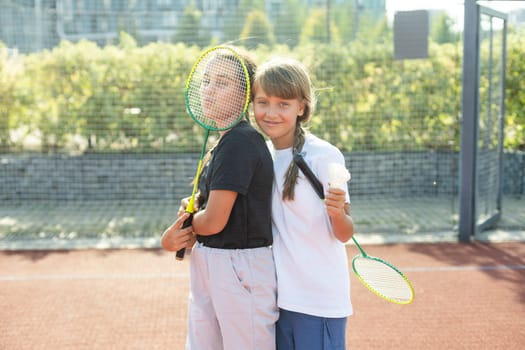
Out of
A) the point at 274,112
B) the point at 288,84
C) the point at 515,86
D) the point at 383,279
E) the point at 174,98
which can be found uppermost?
the point at 515,86

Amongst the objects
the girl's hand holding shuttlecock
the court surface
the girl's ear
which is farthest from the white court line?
the girl's hand holding shuttlecock

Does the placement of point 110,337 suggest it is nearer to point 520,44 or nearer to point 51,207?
point 51,207

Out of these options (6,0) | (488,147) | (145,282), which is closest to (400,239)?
(488,147)

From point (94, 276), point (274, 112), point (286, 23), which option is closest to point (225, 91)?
point (274, 112)

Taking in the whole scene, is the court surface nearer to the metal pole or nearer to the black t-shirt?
the metal pole

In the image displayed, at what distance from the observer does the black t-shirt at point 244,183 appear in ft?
7.03

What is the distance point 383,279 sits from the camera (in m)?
2.53

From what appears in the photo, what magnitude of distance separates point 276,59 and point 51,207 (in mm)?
6194

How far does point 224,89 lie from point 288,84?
235 mm

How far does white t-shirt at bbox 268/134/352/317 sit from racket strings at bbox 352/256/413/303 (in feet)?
0.79

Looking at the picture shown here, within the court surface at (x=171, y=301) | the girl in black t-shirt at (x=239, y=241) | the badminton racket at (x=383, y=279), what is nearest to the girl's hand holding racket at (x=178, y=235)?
the girl in black t-shirt at (x=239, y=241)

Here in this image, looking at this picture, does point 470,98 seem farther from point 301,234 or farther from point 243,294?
point 243,294

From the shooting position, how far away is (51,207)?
7805 mm

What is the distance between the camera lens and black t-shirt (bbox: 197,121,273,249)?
7.03 ft
